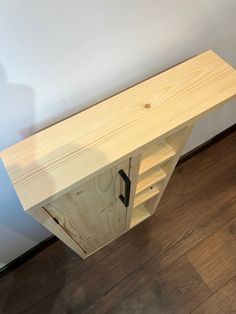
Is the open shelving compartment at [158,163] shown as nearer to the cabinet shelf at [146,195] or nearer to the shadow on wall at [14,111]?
the cabinet shelf at [146,195]

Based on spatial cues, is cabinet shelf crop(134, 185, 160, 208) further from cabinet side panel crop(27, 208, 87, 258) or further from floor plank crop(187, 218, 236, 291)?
floor plank crop(187, 218, 236, 291)

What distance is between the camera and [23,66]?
0.41 m

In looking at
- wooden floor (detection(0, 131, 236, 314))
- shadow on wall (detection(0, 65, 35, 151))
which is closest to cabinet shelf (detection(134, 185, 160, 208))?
wooden floor (detection(0, 131, 236, 314))

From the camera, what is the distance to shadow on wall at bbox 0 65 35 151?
0.43 m

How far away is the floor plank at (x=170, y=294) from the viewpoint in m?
1.09

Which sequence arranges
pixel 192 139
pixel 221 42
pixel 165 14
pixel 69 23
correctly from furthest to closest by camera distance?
pixel 192 139 < pixel 221 42 < pixel 165 14 < pixel 69 23

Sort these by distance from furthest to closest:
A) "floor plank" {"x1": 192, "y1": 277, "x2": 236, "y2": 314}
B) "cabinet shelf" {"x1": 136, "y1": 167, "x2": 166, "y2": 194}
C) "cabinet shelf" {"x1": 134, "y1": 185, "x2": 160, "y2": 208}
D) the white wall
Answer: "floor plank" {"x1": 192, "y1": 277, "x2": 236, "y2": 314} → "cabinet shelf" {"x1": 134, "y1": 185, "x2": 160, "y2": 208} → "cabinet shelf" {"x1": 136, "y1": 167, "x2": 166, "y2": 194} → the white wall

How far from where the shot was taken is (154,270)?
1171mm

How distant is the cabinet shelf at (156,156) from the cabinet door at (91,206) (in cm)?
9

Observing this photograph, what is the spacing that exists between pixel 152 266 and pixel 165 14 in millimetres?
1074

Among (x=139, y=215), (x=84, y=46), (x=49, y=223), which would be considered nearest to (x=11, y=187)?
(x=49, y=223)

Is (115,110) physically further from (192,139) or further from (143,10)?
(192,139)

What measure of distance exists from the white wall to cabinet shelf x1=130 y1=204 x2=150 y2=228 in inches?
26.7

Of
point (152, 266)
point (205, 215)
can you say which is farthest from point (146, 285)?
point (205, 215)
